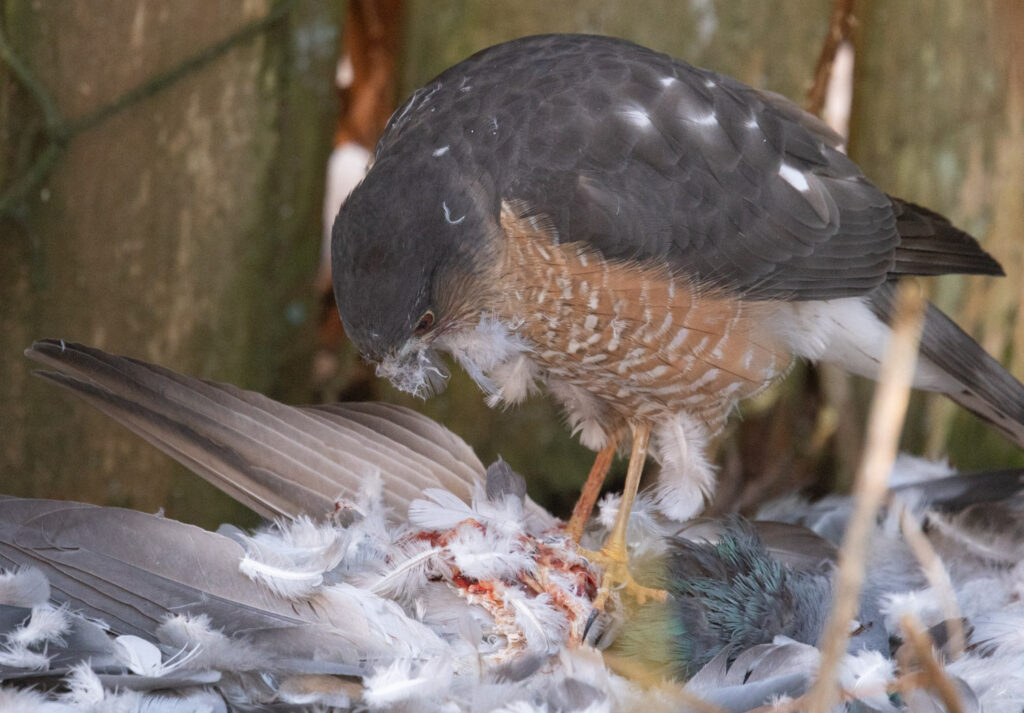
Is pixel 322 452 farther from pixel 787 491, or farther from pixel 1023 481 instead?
pixel 1023 481

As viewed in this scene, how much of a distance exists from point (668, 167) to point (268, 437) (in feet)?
3.10

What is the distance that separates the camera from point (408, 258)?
1807 mm

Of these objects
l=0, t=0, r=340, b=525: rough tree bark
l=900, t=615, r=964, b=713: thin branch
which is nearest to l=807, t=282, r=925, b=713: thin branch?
l=900, t=615, r=964, b=713: thin branch

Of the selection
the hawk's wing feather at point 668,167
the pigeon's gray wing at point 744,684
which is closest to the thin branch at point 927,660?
the pigeon's gray wing at point 744,684

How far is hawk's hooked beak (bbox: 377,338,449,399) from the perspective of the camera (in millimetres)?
1902

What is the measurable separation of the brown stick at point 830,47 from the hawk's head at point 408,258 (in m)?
1.04

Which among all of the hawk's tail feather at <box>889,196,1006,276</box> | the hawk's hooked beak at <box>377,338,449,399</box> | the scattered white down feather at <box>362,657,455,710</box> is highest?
the hawk's tail feather at <box>889,196,1006,276</box>

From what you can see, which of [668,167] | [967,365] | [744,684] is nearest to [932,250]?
[967,365]

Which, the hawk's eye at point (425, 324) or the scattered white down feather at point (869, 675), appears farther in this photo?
the hawk's eye at point (425, 324)

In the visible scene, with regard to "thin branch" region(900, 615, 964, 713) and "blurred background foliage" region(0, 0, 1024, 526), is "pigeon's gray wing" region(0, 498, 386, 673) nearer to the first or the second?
"blurred background foliage" region(0, 0, 1024, 526)

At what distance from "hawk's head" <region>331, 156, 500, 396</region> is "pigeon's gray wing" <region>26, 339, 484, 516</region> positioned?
1.15 feet

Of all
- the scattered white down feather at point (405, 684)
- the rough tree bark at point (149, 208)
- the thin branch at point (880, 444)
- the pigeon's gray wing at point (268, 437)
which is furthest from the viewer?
the rough tree bark at point (149, 208)

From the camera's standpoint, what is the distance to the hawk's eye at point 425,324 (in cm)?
189

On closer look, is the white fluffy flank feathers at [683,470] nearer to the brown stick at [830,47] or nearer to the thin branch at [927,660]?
the brown stick at [830,47]
